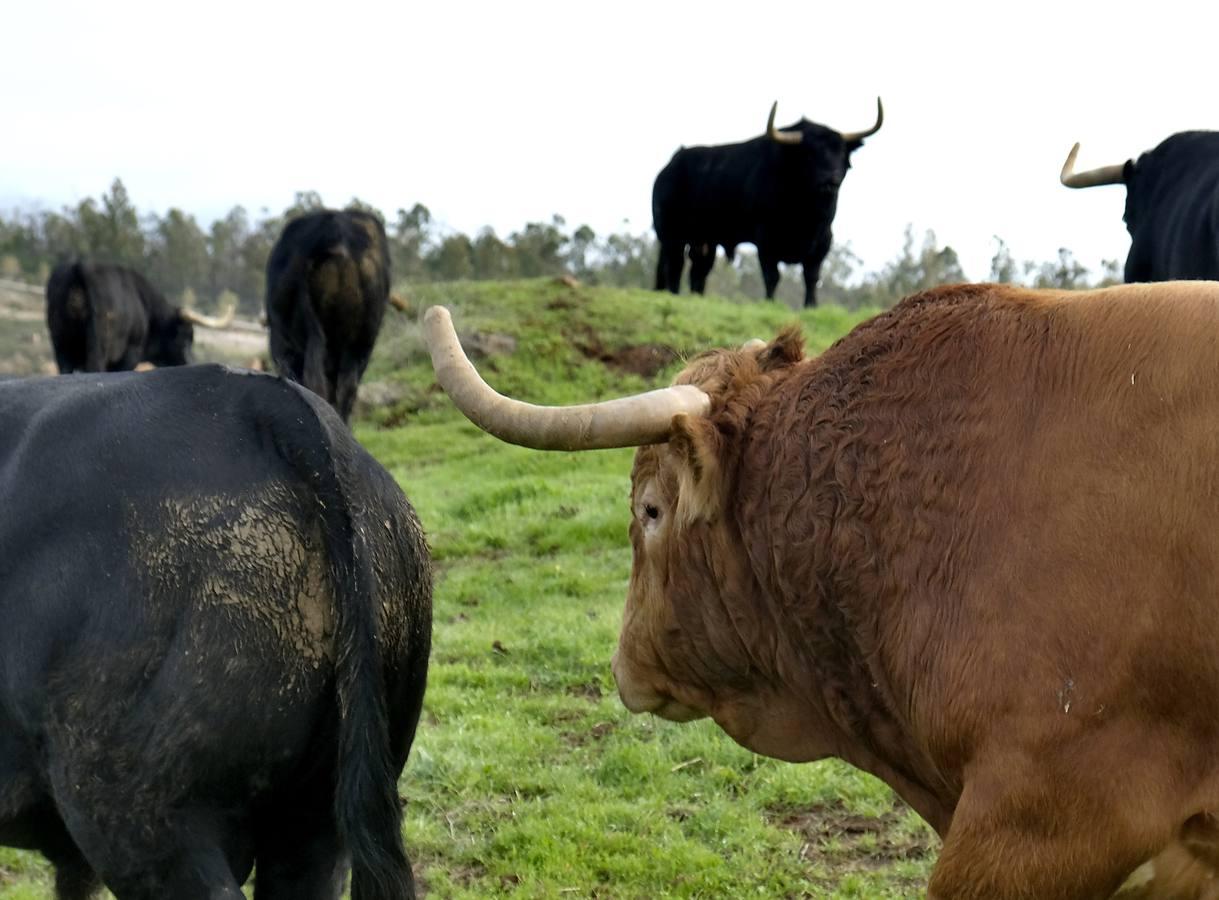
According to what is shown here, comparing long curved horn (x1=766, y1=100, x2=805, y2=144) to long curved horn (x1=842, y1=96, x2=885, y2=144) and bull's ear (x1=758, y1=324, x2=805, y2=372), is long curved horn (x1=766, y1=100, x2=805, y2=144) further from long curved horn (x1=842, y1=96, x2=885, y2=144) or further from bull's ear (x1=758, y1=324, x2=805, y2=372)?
bull's ear (x1=758, y1=324, x2=805, y2=372)

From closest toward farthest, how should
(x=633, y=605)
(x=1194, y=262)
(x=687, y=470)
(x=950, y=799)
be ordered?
1. (x=950, y=799)
2. (x=687, y=470)
3. (x=633, y=605)
4. (x=1194, y=262)

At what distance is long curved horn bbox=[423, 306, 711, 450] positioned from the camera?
108 inches

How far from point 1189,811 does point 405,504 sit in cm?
190

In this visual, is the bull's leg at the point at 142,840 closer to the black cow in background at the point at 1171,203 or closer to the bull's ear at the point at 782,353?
the bull's ear at the point at 782,353

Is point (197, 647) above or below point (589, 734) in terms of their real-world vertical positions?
above

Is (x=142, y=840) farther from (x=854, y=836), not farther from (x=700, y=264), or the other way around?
(x=700, y=264)

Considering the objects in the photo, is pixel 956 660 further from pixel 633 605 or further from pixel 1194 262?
pixel 1194 262

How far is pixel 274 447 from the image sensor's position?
9.64ft

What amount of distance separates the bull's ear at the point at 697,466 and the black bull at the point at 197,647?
0.72m

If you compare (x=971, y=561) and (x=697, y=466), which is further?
(x=697, y=466)

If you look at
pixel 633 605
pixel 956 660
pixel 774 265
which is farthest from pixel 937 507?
pixel 774 265

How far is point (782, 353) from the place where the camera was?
10.1ft

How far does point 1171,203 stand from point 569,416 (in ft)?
19.7

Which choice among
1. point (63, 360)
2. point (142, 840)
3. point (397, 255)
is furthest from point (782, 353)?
point (397, 255)
